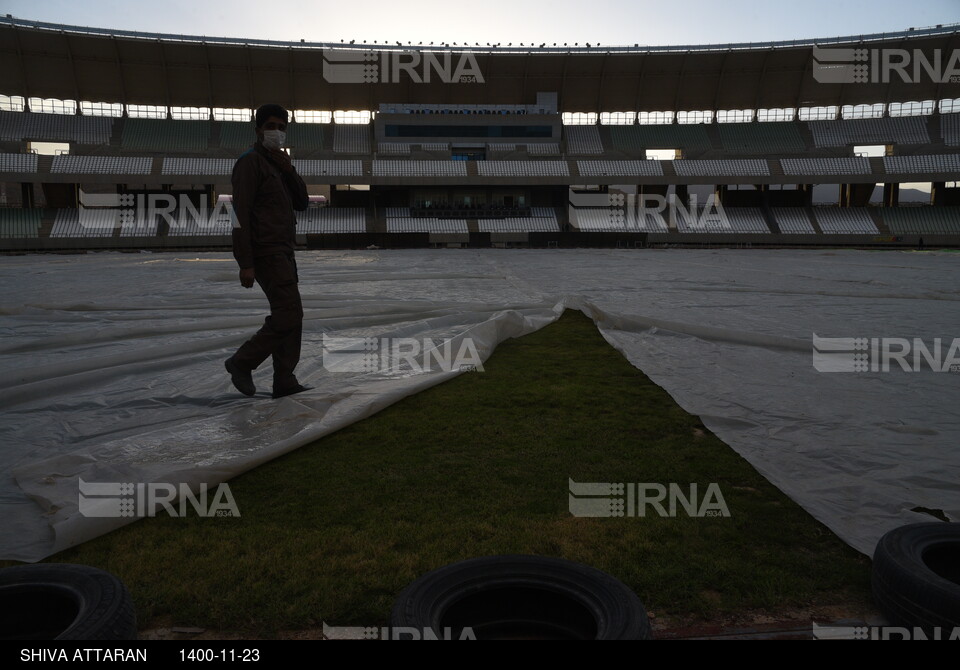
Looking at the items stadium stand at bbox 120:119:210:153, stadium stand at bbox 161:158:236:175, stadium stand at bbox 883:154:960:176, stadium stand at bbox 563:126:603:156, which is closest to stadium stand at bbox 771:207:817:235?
stadium stand at bbox 883:154:960:176

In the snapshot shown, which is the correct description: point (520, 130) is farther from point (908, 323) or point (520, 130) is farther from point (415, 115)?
point (908, 323)

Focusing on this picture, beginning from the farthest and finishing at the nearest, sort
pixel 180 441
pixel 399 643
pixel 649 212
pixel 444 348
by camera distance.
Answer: pixel 649 212 → pixel 444 348 → pixel 180 441 → pixel 399 643

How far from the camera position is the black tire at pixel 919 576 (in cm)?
200

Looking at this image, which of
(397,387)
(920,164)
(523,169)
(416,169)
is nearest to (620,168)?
(523,169)

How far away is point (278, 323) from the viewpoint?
4.50 metres

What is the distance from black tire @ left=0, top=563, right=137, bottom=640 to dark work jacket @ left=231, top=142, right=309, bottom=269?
8.19ft

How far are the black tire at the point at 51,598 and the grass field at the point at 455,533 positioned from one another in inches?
9.7

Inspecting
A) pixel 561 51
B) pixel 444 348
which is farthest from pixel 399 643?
pixel 561 51

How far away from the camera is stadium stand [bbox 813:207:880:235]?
3584 cm

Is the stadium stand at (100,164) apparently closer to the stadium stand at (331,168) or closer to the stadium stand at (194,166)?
the stadium stand at (194,166)

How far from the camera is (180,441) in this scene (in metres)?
3.72

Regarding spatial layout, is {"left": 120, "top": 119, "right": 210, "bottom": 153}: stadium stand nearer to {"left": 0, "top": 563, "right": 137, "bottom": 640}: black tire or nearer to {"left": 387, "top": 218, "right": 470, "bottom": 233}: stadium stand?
{"left": 387, "top": 218, "right": 470, "bottom": 233}: stadium stand

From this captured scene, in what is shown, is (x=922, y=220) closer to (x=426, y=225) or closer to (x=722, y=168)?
(x=722, y=168)

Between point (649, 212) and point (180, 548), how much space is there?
37.7 meters
